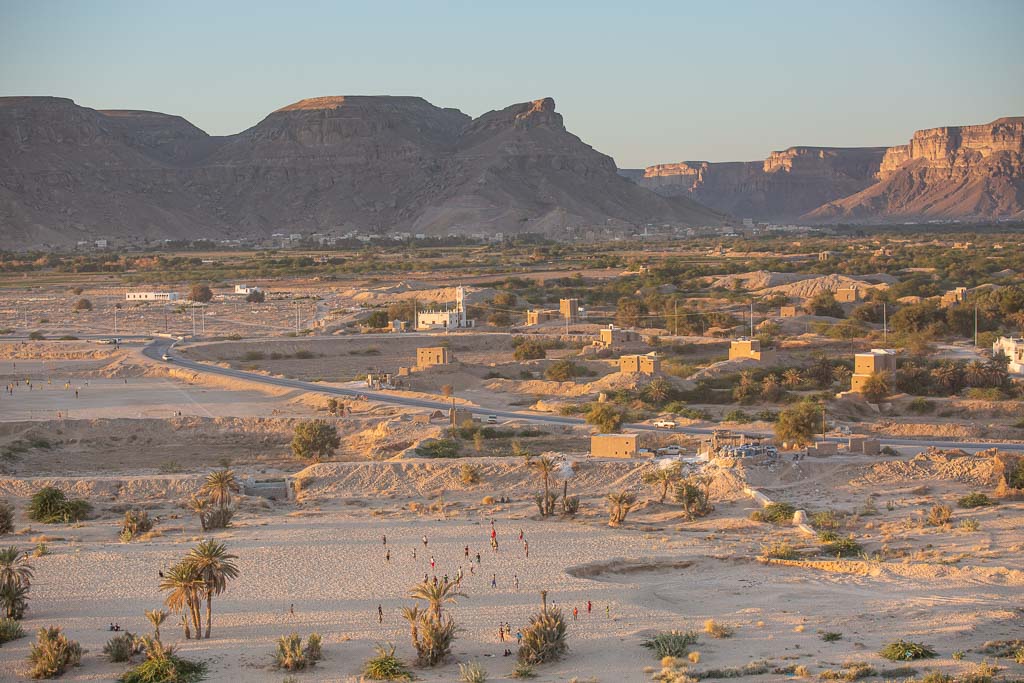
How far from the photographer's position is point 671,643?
68.5ft

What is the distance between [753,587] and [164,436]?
24.5 meters

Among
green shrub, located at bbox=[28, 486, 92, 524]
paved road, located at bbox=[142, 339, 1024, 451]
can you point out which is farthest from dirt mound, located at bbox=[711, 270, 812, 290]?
green shrub, located at bbox=[28, 486, 92, 524]

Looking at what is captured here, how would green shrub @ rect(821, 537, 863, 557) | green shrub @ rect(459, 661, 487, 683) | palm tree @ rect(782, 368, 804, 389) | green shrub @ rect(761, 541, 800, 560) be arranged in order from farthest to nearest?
palm tree @ rect(782, 368, 804, 389) < green shrub @ rect(821, 537, 863, 557) < green shrub @ rect(761, 541, 800, 560) < green shrub @ rect(459, 661, 487, 683)

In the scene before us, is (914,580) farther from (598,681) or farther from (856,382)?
(856,382)

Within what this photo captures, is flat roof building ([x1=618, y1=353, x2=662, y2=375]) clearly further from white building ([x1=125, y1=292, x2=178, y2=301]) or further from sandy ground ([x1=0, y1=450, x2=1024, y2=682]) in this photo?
white building ([x1=125, y1=292, x2=178, y2=301])

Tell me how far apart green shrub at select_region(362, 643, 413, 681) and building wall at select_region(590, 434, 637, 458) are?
54.8 feet

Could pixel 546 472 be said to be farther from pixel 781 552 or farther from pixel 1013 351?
pixel 1013 351

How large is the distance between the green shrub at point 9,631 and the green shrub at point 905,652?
45.4ft

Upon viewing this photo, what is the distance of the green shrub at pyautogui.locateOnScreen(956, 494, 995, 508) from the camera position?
30891 mm

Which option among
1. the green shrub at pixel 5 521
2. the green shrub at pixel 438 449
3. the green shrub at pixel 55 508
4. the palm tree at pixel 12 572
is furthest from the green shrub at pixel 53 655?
the green shrub at pixel 438 449

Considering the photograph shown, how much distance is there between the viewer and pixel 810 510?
3088 centimetres

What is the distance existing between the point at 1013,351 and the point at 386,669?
3995 cm

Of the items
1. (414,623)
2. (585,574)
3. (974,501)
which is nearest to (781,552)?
(585,574)

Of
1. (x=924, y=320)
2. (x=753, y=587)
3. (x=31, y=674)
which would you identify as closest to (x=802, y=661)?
(x=753, y=587)
